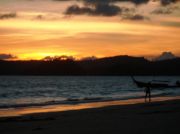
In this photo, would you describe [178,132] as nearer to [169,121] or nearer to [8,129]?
[169,121]

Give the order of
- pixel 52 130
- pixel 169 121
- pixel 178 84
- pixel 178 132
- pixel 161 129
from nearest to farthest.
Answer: pixel 178 132, pixel 161 129, pixel 52 130, pixel 169 121, pixel 178 84

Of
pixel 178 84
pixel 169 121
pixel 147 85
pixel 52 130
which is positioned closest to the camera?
pixel 52 130

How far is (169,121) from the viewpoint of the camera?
15.5m

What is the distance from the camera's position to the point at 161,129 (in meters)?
13.3

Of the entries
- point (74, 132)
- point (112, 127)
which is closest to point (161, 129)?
point (112, 127)

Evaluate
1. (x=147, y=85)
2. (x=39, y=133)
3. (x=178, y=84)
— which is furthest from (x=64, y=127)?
(x=178, y=84)

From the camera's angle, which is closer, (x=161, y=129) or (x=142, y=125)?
(x=161, y=129)

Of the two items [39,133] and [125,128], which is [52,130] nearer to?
[39,133]

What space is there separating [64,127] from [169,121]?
4.25 m

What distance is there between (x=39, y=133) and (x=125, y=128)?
3.10 metres

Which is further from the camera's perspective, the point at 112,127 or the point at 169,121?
the point at 169,121

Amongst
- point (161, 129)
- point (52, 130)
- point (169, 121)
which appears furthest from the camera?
point (169, 121)

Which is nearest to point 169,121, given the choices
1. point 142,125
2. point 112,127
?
point 142,125

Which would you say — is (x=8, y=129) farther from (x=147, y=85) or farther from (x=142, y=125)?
(x=147, y=85)
